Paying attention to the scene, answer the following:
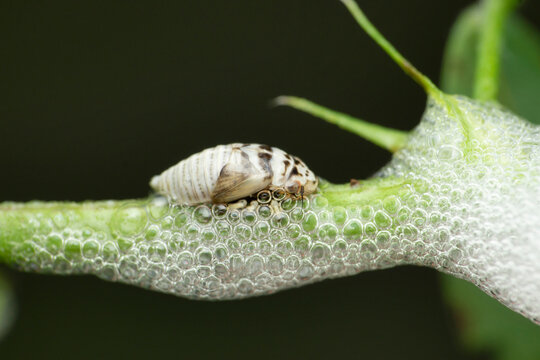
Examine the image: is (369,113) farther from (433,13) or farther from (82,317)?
(82,317)

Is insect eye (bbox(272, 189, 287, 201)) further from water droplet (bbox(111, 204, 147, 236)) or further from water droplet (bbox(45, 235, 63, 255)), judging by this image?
water droplet (bbox(45, 235, 63, 255))

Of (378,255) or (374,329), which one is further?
(374,329)

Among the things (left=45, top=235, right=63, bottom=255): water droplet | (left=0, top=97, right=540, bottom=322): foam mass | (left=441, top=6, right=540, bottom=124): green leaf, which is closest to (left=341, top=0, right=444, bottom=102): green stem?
(left=0, top=97, right=540, bottom=322): foam mass

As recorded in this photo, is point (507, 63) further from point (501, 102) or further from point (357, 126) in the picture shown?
point (357, 126)

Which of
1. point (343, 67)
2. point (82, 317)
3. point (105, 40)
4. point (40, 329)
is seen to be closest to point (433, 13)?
point (343, 67)

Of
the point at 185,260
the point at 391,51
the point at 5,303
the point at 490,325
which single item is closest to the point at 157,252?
the point at 185,260
